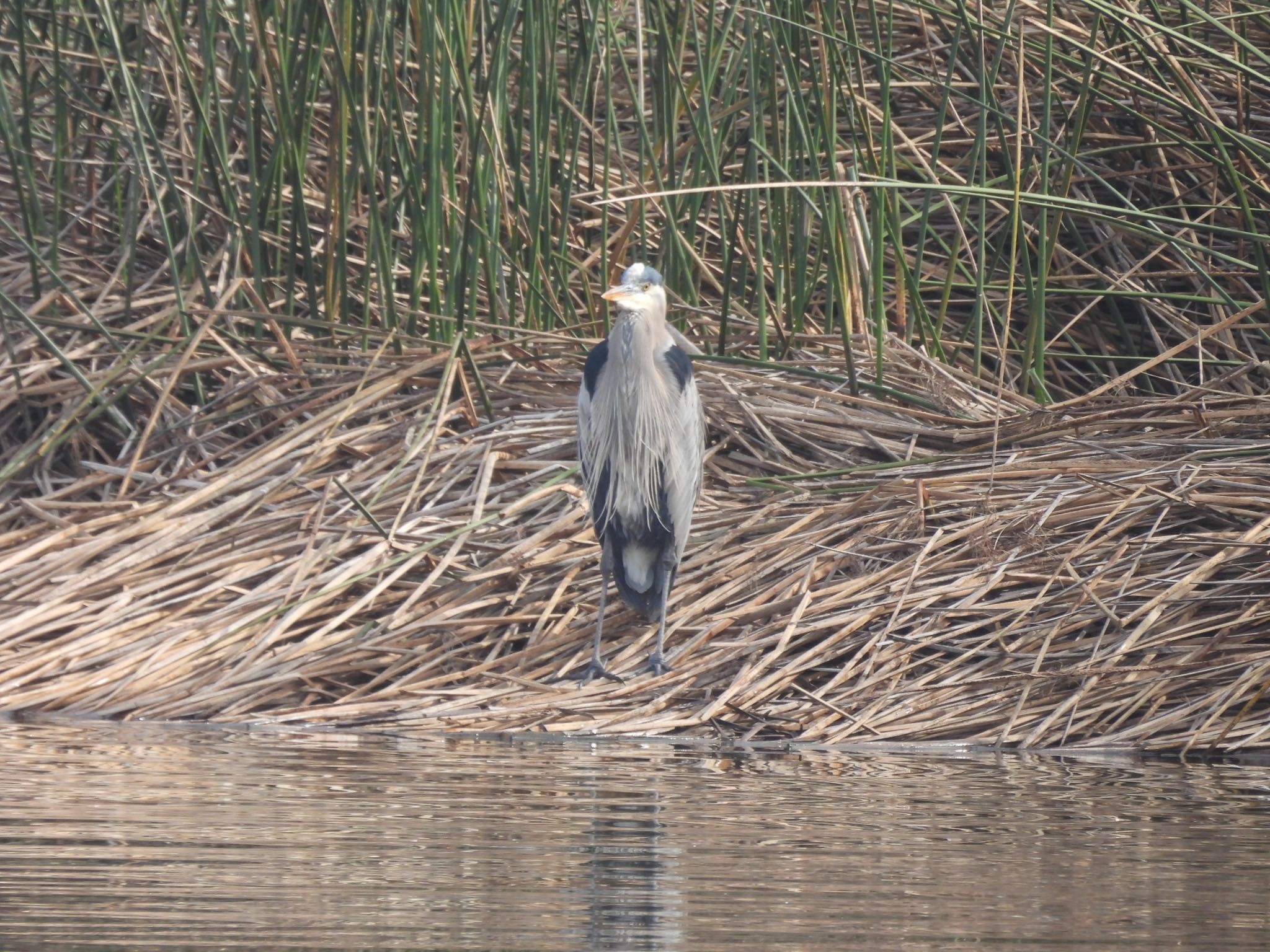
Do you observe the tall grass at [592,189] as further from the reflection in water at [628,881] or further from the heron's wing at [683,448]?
the reflection in water at [628,881]

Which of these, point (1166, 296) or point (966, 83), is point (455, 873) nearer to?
point (1166, 296)

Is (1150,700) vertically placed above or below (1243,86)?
below

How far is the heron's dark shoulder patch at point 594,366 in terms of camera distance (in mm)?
5102

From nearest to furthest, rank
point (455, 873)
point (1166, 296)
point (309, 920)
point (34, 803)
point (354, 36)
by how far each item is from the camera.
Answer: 1. point (309, 920)
2. point (455, 873)
3. point (34, 803)
4. point (1166, 296)
5. point (354, 36)

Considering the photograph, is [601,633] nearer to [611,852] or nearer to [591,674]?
[591,674]

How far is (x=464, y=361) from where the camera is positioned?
226 inches

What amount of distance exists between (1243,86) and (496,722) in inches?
120

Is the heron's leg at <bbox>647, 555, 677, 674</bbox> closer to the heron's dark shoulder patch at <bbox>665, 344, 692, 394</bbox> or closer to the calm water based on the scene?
the heron's dark shoulder patch at <bbox>665, 344, 692, 394</bbox>

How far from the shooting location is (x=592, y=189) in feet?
21.7

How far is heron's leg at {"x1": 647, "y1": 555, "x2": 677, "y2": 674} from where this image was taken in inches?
176

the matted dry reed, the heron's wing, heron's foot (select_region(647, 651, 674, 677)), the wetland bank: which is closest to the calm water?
the matted dry reed

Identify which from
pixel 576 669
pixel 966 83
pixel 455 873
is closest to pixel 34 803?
pixel 455 873

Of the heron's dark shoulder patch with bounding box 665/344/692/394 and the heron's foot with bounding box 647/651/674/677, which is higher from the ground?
the heron's dark shoulder patch with bounding box 665/344/692/394

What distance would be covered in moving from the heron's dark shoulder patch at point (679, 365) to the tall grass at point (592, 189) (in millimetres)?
441
